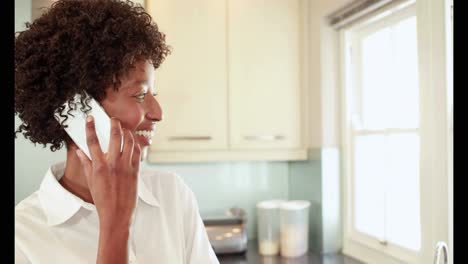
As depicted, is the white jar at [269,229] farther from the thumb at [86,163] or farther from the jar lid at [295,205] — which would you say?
the thumb at [86,163]

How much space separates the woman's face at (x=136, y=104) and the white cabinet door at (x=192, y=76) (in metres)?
1.01

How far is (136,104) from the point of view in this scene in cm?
81

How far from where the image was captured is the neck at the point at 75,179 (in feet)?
2.78

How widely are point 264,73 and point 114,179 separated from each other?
55.7 inches

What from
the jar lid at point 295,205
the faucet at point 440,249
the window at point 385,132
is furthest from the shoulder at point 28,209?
the jar lid at point 295,205

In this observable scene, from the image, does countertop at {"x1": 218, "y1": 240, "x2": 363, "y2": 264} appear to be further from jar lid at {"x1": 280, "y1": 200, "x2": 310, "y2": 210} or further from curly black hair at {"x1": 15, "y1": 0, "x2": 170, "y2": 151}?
curly black hair at {"x1": 15, "y1": 0, "x2": 170, "y2": 151}

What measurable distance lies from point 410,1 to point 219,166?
1182mm

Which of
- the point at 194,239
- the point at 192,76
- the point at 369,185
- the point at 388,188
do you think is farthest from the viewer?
the point at 192,76

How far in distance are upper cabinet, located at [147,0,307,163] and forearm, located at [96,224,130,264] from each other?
3.97 feet

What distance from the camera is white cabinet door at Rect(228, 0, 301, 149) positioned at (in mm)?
1950

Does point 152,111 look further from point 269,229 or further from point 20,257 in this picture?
point 269,229

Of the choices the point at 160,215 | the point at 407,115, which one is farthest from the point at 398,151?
the point at 160,215

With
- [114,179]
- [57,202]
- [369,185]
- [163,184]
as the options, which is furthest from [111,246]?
[369,185]

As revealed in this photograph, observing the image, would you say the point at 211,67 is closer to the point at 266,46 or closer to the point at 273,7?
the point at 266,46
